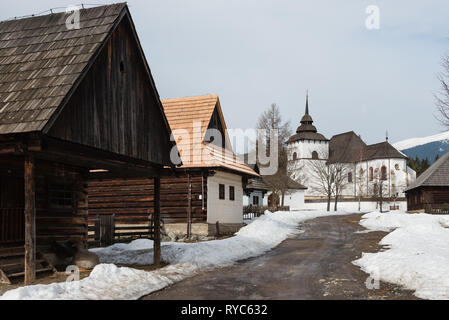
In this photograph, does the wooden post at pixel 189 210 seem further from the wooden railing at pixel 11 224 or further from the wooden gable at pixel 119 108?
the wooden railing at pixel 11 224

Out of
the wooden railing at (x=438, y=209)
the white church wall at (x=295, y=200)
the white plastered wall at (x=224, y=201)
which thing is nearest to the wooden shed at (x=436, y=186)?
the wooden railing at (x=438, y=209)

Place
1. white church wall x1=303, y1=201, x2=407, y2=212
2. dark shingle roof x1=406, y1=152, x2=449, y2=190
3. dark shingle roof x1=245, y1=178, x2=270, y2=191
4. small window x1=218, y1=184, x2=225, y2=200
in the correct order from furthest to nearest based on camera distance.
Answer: white church wall x1=303, y1=201, x2=407, y2=212
dark shingle roof x1=406, y1=152, x2=449, y2=190
dark shingle roof x1=245, y1=178, x2=270, y2=191
small window x1=218, y1=184, x2=225, y2=200

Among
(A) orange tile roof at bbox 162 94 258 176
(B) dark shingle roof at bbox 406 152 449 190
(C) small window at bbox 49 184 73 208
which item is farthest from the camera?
(B) dark shingle roof at bbox 406 152 449 190

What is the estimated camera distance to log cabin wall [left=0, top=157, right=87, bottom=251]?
11617 mm

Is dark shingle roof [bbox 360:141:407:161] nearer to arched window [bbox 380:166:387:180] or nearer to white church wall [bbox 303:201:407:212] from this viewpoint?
arched window [bbox 380:166:387:180]

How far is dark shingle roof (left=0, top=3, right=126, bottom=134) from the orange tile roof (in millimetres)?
11861

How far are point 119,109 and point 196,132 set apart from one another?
1292cm

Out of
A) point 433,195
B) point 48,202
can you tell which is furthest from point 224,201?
point 433,195

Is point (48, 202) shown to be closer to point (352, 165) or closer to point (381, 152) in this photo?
point (381, 152)

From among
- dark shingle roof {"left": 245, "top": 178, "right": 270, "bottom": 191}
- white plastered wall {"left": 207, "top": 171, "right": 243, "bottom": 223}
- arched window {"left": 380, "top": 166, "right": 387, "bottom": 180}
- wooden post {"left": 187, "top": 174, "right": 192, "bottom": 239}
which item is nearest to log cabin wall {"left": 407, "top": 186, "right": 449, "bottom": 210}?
dark shingle roof {"left": 245, "top": 178, "right": 270, "bottom": 191}
